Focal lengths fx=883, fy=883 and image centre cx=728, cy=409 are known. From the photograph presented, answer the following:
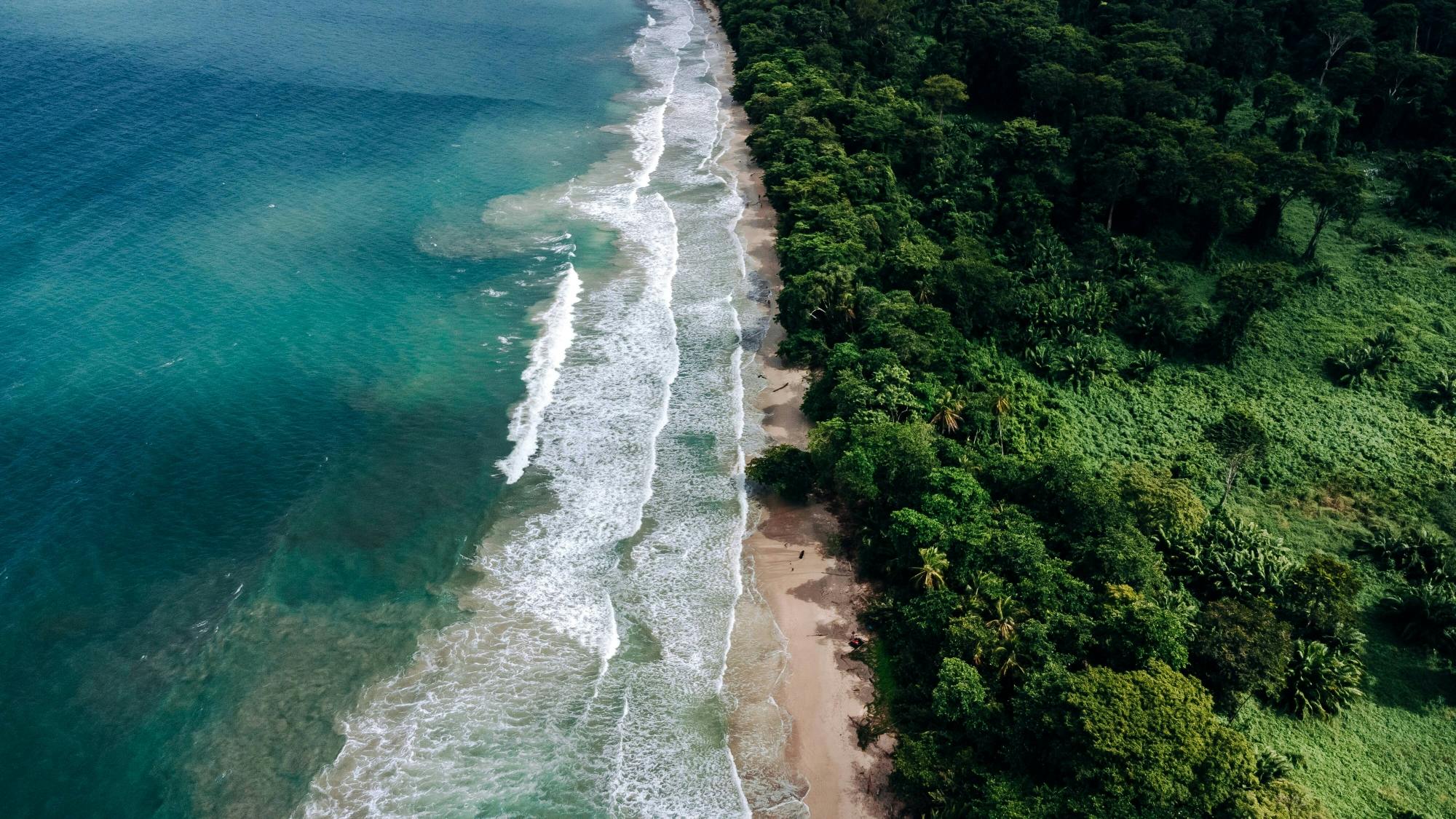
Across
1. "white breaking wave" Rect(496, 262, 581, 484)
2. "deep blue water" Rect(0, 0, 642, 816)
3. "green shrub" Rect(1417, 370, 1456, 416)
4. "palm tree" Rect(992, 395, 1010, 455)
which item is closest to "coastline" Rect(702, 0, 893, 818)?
"palm tree" Rect(992, 395, 1010, 455)

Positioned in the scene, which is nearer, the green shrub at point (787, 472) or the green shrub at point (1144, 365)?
the green shrub at point (787, 472)

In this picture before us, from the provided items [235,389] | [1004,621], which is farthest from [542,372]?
[1004,621]

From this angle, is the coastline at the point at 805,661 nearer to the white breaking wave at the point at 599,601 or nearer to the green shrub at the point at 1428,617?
the white breaking wave at the point at 599,601

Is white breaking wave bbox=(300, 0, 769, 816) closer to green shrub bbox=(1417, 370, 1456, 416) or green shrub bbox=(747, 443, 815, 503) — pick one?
green shrub bbox=(747, 443, 815, 503)

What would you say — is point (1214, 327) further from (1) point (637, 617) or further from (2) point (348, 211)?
(2) point (348, 211)

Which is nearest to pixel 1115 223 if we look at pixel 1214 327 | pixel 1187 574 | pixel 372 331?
pixel 1214 327

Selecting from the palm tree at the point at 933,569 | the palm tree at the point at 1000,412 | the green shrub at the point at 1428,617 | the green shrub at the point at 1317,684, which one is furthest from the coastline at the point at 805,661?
the green shrub at the point at 1428,617
